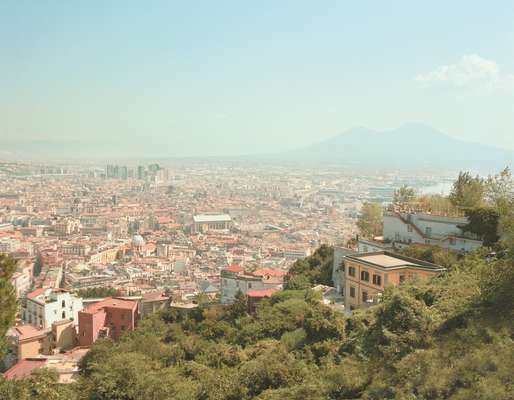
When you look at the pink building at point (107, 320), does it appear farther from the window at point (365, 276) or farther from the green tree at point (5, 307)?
the window at point (365, 276)

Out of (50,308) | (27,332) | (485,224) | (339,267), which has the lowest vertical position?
(50,308)

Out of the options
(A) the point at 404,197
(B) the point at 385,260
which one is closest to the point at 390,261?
(B) the point at 385,260

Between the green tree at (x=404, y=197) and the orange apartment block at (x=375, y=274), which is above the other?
the green tree at (x=404, y=197)

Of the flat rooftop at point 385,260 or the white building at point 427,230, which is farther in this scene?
the white building at point 427,230

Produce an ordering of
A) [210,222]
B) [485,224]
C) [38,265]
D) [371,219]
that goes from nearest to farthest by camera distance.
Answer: [485,224], [371,219], [38,265], [210,222]

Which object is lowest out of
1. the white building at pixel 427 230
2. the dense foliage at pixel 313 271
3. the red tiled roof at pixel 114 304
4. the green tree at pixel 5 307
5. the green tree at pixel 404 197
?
the red tiled roof at pixel 114 304

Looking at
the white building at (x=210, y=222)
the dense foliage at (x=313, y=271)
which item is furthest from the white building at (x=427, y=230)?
the white building at (x=210, y=222)

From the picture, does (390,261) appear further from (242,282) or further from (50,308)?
(50,308)
